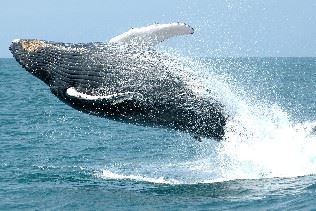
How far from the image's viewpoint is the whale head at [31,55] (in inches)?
591

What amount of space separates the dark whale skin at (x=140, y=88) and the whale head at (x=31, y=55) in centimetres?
55

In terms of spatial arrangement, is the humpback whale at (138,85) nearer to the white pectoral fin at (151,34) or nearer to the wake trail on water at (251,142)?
the white pectoral fin at (151,34)

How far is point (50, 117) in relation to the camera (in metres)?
35.5

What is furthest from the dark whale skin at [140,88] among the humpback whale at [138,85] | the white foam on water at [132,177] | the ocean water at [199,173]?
the white foam on water at [132,177]

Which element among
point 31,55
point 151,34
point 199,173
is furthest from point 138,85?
point 199,173

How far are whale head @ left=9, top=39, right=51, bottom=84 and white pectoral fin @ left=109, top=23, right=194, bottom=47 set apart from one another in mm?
1672

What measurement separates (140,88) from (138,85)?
84 millimetres

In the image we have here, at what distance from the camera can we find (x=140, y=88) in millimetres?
14031

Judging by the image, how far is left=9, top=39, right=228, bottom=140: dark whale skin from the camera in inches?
552

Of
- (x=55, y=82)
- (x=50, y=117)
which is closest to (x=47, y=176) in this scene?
(x=55, y=82)

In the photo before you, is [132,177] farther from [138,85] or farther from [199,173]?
[138,85]

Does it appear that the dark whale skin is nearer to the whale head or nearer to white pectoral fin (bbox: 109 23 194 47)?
white pectoral fin (bbox: 109 23 194 47)

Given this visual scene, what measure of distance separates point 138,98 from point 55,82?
6.72ft

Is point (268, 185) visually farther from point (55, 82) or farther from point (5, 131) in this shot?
point (5, 131)
